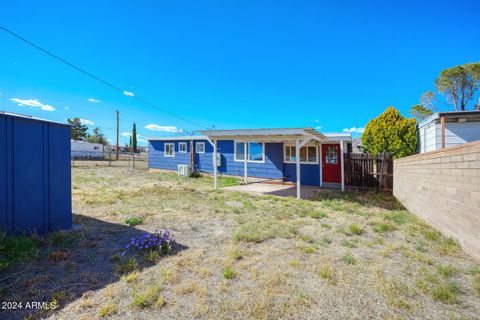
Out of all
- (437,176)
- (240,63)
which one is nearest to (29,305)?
(437,176)

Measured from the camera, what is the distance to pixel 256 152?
12.3 m

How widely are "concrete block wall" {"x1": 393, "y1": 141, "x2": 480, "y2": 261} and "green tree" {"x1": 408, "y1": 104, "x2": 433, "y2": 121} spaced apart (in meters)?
14.8

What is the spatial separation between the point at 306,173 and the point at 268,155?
2169 millimetres

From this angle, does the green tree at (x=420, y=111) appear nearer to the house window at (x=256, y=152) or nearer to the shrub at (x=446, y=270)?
the house window at (x=256, y=152)

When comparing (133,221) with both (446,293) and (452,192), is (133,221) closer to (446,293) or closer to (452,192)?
(446,293)

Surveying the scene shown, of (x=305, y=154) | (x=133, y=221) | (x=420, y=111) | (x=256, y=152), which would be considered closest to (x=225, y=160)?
(x=256, y=152)

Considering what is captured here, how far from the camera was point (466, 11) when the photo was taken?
726 centimetres

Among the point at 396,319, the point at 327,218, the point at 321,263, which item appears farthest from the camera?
the point at 327,218

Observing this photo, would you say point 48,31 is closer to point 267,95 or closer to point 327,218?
point 327,218

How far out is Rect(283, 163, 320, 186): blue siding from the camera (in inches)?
430

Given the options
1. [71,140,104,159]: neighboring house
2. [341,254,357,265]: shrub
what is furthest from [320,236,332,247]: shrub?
[71,140,104,159]: neighboring house

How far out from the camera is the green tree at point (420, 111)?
54.0ft

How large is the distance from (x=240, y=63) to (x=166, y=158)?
8454mm

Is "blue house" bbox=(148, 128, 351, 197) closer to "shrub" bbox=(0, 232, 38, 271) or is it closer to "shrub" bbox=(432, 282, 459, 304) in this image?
"shrub" bbox=(432, 282, 459, 304)
